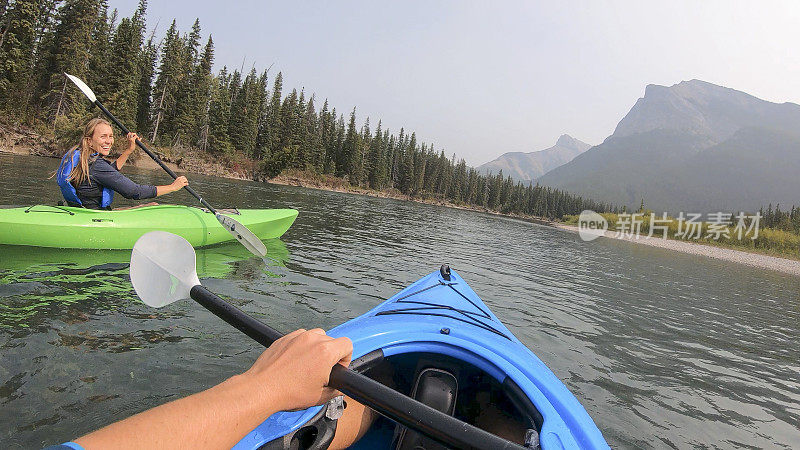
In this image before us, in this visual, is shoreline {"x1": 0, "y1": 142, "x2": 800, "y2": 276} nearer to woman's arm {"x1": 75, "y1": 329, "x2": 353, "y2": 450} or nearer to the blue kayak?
the blue kayak

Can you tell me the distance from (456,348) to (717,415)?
430 centimetres

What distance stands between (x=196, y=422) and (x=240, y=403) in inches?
4.2

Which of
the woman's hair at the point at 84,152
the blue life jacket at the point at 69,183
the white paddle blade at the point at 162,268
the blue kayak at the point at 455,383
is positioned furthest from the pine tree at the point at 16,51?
the blue kayak at the point at 455,383

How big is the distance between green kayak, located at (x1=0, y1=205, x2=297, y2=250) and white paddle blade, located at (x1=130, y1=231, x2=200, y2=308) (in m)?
5.83

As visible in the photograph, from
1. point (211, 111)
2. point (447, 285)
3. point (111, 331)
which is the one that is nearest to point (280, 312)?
point (111, 331)

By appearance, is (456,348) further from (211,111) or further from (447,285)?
(211,111)

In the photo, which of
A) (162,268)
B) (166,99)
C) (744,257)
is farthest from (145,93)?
(744,257)

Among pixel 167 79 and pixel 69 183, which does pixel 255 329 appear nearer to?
pixel 69 183

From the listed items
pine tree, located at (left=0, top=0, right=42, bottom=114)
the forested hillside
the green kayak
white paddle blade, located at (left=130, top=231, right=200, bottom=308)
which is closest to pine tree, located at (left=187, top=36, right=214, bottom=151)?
the forested hillside

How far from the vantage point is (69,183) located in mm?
6715

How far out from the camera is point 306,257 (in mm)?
Answer: 9523

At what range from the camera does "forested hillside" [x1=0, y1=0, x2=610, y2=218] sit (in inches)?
1374

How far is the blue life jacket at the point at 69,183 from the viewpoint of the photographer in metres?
6.39

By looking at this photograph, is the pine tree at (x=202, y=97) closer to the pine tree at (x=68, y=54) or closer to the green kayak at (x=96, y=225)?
the pine tree at (x=68, y=54)
